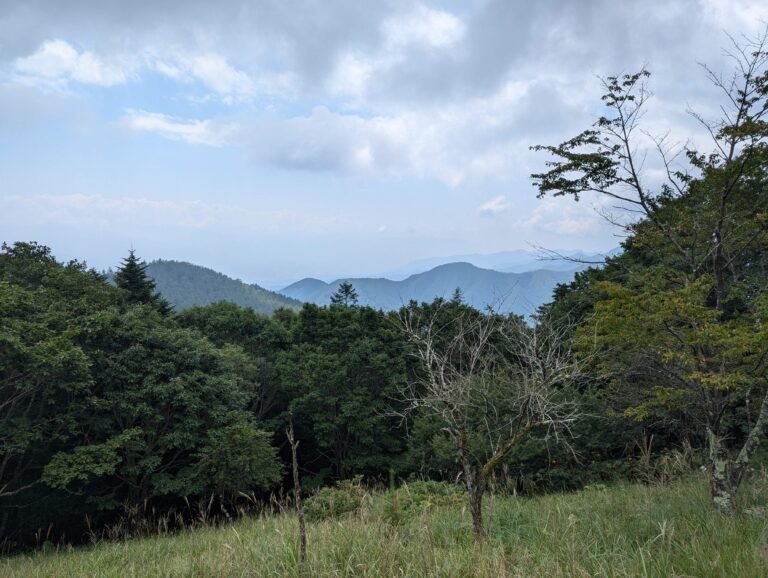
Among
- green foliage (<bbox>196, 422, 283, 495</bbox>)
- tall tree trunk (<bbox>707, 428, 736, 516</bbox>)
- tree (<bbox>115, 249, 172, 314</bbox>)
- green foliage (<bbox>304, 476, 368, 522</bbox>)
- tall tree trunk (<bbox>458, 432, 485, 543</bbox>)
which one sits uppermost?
tree (<bbox>115, 249, 172, 314</bbox>)

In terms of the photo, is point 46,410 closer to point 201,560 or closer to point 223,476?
point 223,476

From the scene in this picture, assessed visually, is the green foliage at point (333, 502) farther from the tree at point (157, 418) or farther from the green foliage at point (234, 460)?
the green foliage at point (234, 460)

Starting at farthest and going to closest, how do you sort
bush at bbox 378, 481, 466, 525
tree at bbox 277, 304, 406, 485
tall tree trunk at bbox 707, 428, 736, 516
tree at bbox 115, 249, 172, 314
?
tree at bbox 115, 249, 172, 314
tree at bbox 277, 304, 406, 485
bush at bbox 378, 481, 466, 525
tall tree trunk at bbox 707, 428, 736, 516

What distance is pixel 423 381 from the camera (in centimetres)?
596

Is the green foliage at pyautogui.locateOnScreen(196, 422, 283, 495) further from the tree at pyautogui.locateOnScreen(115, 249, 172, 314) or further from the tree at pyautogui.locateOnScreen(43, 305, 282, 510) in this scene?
the tree at pyautogui.locateOnScreen(115, 249, 172, 314)

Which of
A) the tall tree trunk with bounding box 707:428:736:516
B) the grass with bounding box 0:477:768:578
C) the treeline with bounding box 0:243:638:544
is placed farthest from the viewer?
the treeline with bounding box 0:243:638:544

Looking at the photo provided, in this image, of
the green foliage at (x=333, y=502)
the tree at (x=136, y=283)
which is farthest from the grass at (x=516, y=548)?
the tree at (x=136, y=283)

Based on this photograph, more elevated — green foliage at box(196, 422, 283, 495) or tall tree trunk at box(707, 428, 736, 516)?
tall tree trunk at box(707, 428, 736, 516)

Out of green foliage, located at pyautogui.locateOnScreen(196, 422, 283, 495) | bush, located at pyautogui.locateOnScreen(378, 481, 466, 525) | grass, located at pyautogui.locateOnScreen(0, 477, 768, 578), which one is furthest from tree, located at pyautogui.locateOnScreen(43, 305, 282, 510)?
grass, located at pyautogui.locateOnScreen(0, 477, 768, 578)

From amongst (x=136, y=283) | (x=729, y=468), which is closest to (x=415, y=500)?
(x=729, y=468)

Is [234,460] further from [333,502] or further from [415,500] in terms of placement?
[415,500]

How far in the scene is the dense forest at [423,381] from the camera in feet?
19.9

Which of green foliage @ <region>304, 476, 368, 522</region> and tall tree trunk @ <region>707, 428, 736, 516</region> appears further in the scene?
green foliage @ <region>304, 476, 368, 522</region>

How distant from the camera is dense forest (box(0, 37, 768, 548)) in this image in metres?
6.06
